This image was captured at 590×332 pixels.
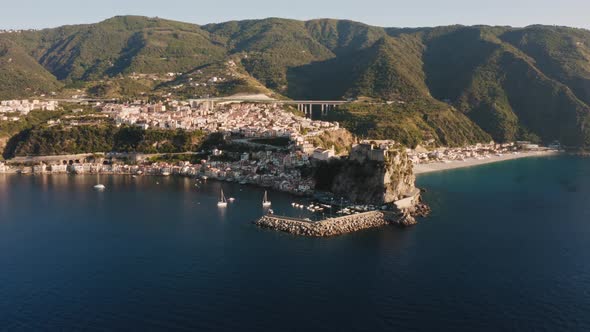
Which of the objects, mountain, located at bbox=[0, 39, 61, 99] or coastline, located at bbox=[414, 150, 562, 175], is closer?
coastline, located at bbox=[414, 150, 562, 175]

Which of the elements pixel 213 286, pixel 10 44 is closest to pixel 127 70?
pixel 10 44

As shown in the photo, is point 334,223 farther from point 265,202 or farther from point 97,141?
point 97,141

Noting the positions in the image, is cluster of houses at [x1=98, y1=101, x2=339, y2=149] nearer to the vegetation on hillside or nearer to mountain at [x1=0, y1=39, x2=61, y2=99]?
the vegetation on hillside

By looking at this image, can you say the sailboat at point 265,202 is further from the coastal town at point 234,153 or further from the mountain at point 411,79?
the mountain at point 411,79

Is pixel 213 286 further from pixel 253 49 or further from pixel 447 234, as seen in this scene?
pixel 253 49

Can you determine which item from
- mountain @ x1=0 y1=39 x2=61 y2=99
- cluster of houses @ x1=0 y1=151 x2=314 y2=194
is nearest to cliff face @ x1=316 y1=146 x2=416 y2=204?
cluster of houses @ x1=0 y1=151 x2=314 y2=194
